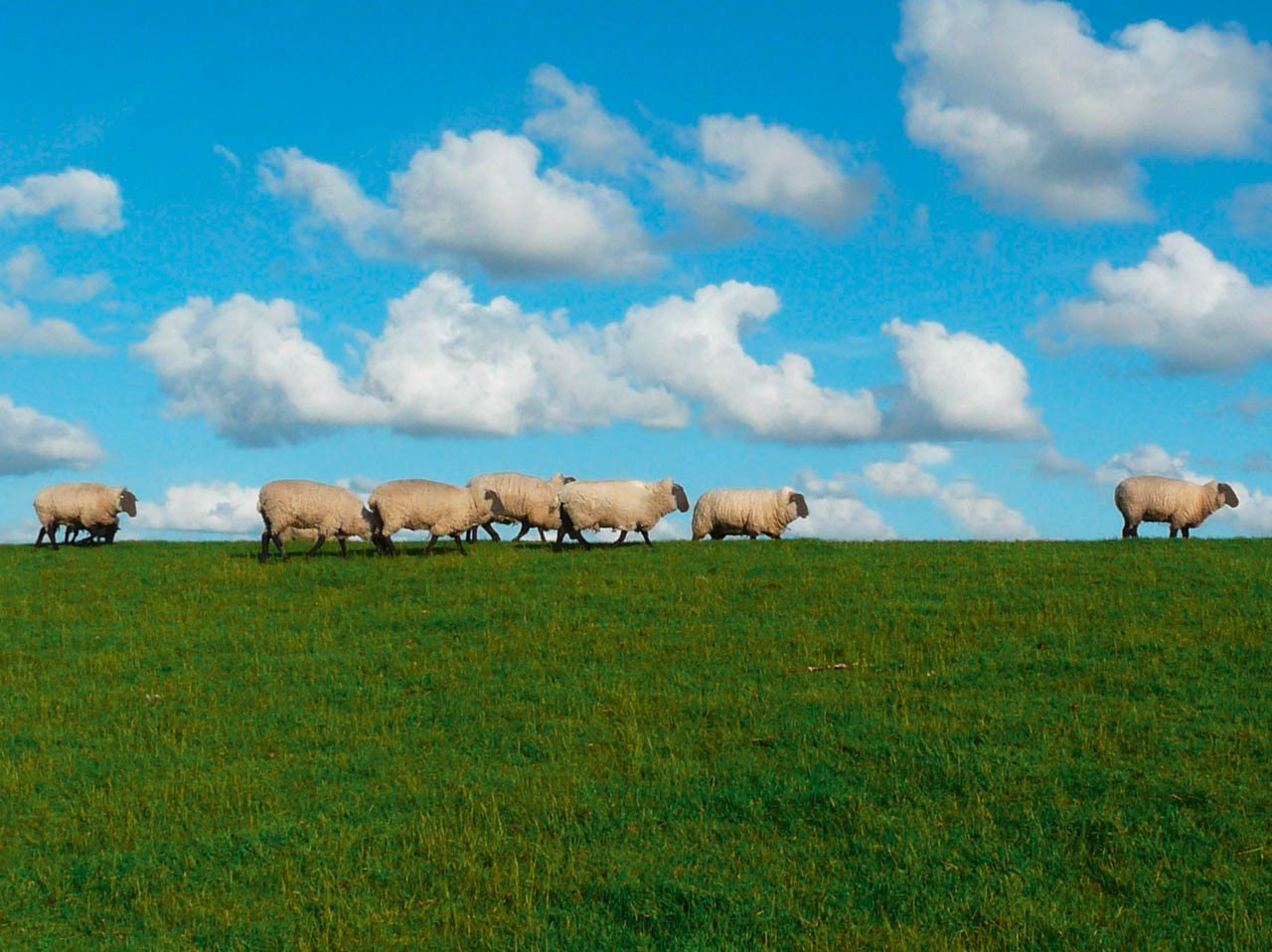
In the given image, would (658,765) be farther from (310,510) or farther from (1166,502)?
(1166,502)

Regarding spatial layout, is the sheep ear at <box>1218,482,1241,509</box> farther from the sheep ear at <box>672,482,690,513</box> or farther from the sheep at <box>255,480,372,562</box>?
the sheep at <box>255,480,372,562</box>

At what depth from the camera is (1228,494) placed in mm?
37469

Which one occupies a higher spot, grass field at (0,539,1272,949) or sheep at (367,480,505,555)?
sheep at (367,480,505,555)

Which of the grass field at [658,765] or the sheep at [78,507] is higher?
the sheep at [78,507]

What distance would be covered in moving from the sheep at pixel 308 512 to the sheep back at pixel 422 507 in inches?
23.3

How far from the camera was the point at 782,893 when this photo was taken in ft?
32.6

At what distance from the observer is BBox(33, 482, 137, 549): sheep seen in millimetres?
36688

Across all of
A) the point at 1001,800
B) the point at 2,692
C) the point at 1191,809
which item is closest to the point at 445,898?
the point at 1001,800

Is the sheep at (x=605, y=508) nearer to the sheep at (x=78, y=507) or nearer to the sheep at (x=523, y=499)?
the sheep at (x=523, y=499)

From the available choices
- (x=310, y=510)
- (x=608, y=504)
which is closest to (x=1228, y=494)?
(x=608, y=504)

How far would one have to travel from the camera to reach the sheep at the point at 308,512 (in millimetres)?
29391

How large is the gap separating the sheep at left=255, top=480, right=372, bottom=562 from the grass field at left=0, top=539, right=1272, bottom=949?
20.4 feet

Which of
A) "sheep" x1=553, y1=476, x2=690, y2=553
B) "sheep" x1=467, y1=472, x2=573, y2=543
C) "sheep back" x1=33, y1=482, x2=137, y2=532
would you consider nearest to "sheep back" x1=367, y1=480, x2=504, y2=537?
"sheep" x1=553, y1=476, x2=690, y2=553

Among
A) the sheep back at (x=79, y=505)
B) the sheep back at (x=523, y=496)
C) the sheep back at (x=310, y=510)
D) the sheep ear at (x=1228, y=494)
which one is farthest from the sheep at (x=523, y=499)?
the sheep ear at (x=1228, y=494)
